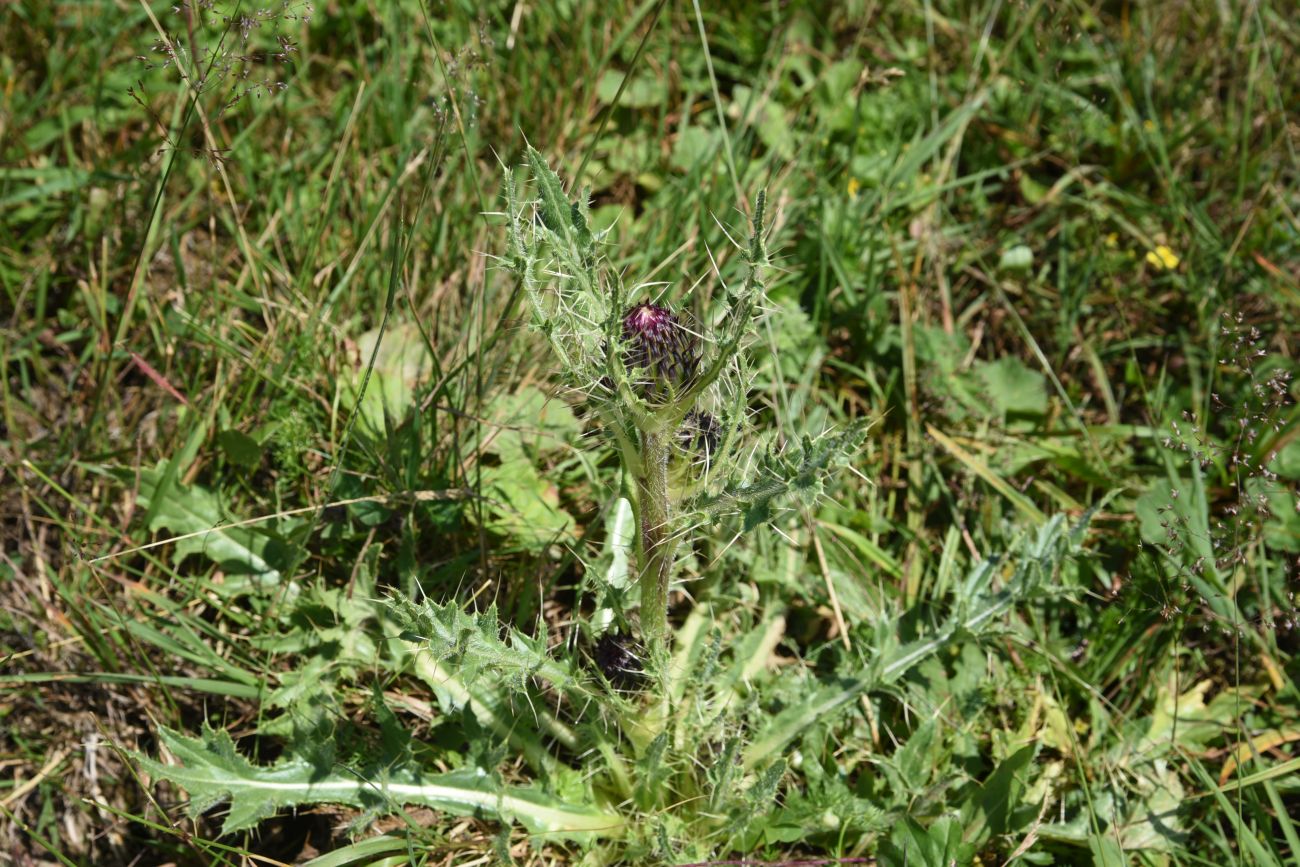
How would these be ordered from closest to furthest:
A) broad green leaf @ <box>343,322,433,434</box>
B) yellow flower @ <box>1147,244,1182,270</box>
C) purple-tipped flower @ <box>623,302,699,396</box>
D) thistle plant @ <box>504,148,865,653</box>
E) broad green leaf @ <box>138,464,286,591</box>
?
1. thistle plant @ <box>504,148,865,653</box>
2. purple-tipped flower @ <box>623,302,699,396</box>
3. broad green leaf @ <box>138,464,286,591</box>
4. broad green leaf @ <box>343,322,433,434</box>
5. yellow flower @ <box>1147,244,1182,270</box>

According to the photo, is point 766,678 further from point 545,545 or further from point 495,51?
point 495,51

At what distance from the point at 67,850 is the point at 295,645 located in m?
0.79

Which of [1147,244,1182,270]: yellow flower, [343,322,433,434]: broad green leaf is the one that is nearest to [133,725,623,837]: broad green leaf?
[343,322,433,434]: broad green leaf

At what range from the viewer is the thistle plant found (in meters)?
1.82

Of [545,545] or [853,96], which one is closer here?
[545,545]

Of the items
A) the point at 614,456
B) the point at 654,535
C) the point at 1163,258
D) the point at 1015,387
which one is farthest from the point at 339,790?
the point at 1163,258

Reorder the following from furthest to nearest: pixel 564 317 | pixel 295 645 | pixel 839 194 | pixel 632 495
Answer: pixel 839 194, pixel 295 645, pixel 632 495, pixel 564 317

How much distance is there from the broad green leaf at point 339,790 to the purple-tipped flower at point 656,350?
1017mm

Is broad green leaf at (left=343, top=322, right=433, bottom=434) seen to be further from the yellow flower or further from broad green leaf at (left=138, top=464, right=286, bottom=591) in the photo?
the yellow flower

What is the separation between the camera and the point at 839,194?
3656 millimetres

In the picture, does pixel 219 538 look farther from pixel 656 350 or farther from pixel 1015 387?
pixel 1015 387

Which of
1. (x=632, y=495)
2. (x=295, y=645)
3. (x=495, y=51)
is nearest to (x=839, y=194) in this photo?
(x=495, y=51)

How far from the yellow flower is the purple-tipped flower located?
89.2 inches

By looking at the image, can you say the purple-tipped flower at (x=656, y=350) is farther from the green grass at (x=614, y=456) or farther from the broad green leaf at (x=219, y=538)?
the broad green leaf at (x=219, y=538)
